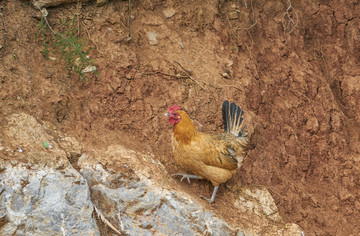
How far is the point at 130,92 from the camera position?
6852 millimetres

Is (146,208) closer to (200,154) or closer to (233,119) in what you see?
(200,154)

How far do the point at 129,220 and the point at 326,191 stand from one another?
4044 mm

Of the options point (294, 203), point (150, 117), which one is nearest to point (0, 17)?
point (150, 117)

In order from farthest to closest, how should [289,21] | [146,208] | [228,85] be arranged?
1. [289,21]
2. [228,85]
3. [146,208]

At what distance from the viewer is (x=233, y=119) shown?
6.93 meters

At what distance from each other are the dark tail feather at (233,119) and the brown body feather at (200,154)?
57 cm

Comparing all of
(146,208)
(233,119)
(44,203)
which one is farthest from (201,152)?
(44,203)

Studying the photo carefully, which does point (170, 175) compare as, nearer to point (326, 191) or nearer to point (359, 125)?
point (326, 191)

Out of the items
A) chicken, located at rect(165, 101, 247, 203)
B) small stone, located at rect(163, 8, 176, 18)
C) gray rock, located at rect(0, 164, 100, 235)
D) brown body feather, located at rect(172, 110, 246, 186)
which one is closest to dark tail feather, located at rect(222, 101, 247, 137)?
chicken, located at rect(165, 101, 247, 203)

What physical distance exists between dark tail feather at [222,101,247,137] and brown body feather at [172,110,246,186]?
0.57m

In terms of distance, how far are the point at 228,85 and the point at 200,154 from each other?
2.05 m

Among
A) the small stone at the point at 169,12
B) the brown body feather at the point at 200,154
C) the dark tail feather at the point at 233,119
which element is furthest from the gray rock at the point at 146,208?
the small stone at the point at 169,12

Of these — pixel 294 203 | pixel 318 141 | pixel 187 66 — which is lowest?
pixel 294 203

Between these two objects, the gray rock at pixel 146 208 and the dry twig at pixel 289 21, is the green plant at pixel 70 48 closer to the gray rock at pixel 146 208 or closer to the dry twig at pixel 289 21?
the gray rock at pixel 146 208
